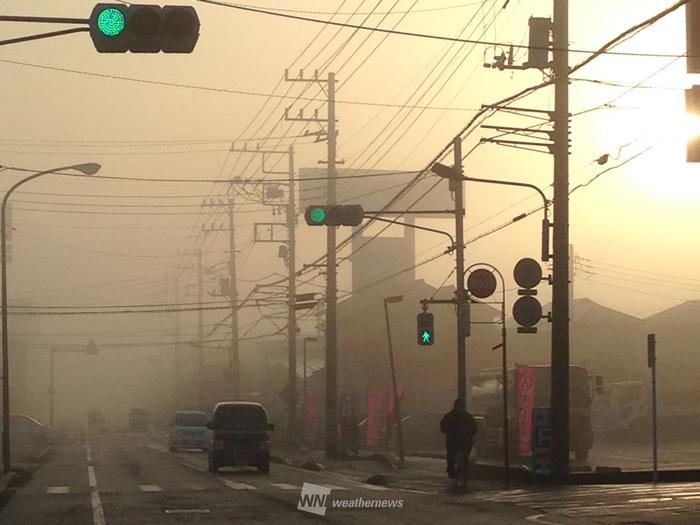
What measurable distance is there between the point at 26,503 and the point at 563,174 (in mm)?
14948

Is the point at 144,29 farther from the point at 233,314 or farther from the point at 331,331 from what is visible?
the point at 233,314

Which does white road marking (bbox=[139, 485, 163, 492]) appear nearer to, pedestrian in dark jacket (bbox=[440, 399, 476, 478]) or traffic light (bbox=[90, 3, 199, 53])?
pedestrian in dark jacket (bbox=[440, 399, 476, 478])

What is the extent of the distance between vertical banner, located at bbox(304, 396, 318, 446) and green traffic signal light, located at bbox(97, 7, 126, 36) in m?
56.4

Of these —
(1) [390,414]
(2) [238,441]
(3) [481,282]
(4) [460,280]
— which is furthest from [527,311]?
(1) [390,414]

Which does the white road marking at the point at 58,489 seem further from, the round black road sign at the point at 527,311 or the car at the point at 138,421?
the car at the point at 138,421

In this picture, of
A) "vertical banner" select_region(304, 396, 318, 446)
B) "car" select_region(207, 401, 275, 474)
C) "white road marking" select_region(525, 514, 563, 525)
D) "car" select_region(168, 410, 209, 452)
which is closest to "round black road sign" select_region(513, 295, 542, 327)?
"white road marking" select_region(525, 514, 563, 525)

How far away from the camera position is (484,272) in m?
35.3

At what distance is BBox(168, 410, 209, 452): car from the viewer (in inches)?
2562

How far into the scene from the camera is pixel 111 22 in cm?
1459

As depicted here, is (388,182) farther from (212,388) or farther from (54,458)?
(54,458)

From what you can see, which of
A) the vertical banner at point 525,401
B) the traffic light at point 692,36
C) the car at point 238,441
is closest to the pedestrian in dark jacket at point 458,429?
the traffic light at point 692,36

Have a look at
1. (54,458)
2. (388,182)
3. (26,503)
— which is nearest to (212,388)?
(388,182)

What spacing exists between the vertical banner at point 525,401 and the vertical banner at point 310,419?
2716 cm

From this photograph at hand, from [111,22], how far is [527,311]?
60.6ft
